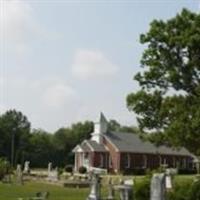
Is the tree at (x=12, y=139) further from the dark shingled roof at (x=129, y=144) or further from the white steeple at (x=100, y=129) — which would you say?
the dark shingled roof at (x=129, y=144)

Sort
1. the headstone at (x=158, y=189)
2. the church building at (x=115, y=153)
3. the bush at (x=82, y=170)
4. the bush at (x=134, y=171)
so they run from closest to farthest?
the headstone at (x=158, y=189) → the bush at (x=82, y=170) → the bush at (x=134, y=171) → the church building at (x=115, y=153)

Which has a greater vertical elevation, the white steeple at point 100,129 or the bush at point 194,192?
the white steeple at point 100,129

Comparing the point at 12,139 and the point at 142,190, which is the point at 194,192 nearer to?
the point at 142,190

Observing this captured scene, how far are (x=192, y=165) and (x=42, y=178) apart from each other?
36412 millimetres

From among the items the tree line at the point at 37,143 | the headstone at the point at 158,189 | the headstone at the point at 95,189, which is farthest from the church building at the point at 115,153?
the headstone at the point at 158,189

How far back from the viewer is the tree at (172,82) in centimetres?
3447

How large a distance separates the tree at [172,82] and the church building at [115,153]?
4412 centimetres

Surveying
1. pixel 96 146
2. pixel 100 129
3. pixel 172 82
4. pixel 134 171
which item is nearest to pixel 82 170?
pixel 134 171

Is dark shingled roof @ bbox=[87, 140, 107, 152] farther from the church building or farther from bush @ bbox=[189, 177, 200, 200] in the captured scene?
bush @ bbox=[189, 177, 200, 200]

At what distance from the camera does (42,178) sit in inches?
2322

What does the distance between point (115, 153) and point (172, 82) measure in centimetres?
4713

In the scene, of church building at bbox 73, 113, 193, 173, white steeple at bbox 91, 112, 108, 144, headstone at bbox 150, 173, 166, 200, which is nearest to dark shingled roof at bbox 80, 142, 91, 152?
church building at bbox 73, 113, 193, 173

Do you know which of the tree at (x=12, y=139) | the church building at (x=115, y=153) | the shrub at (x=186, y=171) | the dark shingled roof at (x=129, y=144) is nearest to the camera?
the shrub at (x=186, y=171)

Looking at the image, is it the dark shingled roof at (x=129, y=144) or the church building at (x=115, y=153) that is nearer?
Answer: the church building at (x=115, y=153)
